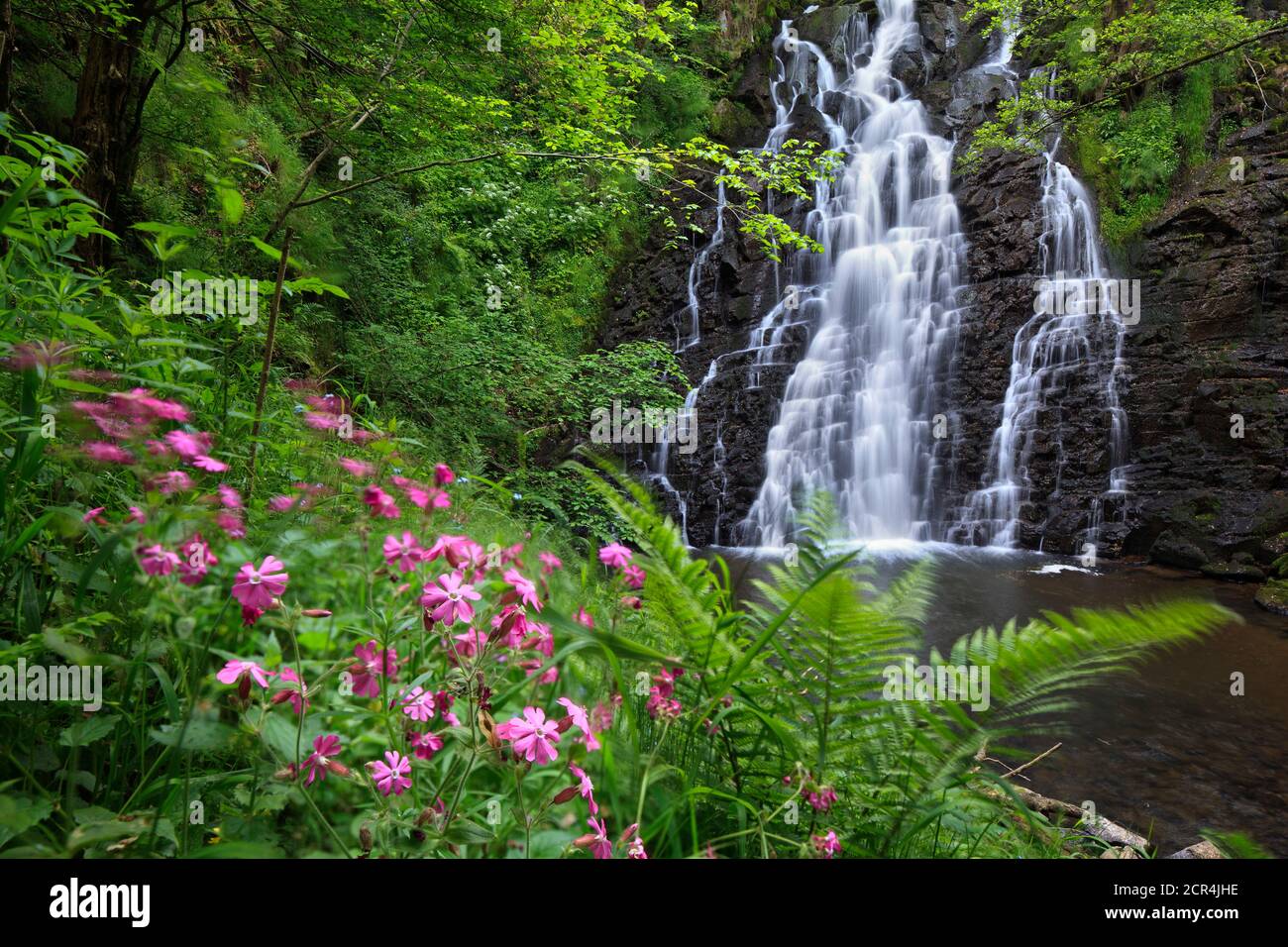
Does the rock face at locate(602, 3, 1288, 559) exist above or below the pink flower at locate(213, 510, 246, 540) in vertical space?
above

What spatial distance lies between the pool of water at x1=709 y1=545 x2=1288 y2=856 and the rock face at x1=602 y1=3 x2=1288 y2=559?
187 cm

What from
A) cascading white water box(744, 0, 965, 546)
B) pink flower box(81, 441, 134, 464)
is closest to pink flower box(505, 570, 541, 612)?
pink flower box(81, 441, 134, 464)

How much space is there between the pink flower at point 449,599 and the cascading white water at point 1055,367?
1139 centimetres

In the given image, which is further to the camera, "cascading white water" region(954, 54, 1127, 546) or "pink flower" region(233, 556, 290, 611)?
"cascading white water" region(954, 54, 1127, 546)

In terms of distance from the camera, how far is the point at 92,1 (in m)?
3.47

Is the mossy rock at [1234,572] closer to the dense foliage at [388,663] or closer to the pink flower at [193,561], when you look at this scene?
the dense foliage at [388,663]

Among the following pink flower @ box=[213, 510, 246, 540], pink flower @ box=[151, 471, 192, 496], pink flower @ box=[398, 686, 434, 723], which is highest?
pink flower @ box=[151, 471, 192, 496]

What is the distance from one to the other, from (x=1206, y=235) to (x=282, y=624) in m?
15.0

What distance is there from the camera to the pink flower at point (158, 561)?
0.89 metres

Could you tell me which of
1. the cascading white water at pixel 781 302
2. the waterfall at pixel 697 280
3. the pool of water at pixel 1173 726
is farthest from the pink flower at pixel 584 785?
the waterfall at pixel 697 280

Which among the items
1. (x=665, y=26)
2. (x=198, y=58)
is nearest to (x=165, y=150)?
(x=198, y=58)

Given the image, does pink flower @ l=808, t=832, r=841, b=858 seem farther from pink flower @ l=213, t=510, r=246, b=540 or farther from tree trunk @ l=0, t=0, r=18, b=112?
tree trunk @ l=0, t=0, r=18, b=112

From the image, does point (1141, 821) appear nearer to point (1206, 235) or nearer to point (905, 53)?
point (1206, 235)

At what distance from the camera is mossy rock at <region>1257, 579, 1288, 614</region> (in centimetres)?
772
